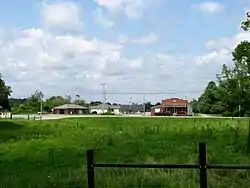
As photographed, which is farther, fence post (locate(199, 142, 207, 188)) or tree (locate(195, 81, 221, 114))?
tree (locate(195, 81, 221, 114))

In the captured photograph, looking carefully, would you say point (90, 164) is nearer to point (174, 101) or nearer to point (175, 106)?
point (175, 106)

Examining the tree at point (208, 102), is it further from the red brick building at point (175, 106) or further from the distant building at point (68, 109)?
the distant building at point (68, 109)

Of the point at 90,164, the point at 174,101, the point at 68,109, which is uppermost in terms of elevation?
the point at 174,101

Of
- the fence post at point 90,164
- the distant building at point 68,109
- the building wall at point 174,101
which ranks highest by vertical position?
the building wall at point 174,101

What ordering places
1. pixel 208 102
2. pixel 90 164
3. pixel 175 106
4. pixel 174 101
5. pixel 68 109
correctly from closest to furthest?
1. pixel 90 164
2. pixel 208 102
3. pixel 175 106
4. pixel 174 101
5. pixel 68 109

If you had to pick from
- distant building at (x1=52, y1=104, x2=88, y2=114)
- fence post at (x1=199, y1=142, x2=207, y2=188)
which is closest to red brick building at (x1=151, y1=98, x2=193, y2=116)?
distant building at (x1=52, y1=104, x2=88, y2=114)

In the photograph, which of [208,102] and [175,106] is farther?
[175,106]

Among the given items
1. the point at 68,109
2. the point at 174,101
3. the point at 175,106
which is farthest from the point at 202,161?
the point at 68,109

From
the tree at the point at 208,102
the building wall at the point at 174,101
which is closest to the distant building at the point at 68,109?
the building wall at the point at 174,101

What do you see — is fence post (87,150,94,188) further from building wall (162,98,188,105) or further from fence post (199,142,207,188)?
building wall (162,98,188,105)

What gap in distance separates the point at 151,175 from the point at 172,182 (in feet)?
2.04

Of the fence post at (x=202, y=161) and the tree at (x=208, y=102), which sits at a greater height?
the tree at (x=208, y=102)

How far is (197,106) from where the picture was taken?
504 ft

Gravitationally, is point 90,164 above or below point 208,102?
below
